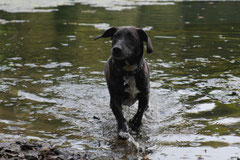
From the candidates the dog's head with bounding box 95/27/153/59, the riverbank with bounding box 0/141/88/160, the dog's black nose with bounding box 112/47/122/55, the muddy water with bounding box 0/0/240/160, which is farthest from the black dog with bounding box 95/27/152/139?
the riverbank with bounding box 0/141/88/160

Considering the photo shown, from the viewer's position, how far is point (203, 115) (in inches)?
259

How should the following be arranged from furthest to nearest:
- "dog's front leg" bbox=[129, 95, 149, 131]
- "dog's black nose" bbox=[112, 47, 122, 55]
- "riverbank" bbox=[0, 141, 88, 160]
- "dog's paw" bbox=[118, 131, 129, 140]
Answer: "dog's front leg" bbox=[129, 95, 149, 131] → "dog's paw" bbox=[118, 131, 129, 140] → "dog's black nose" bbox=[112, 47, 122, 55] → "riverbank" bbox=[0, 141, 88, 160]

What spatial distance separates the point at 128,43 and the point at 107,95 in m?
2.59

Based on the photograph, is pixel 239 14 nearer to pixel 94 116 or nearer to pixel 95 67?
pixel 95 67

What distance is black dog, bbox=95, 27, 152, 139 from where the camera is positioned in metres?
5.64

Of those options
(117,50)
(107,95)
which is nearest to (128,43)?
(117,50)

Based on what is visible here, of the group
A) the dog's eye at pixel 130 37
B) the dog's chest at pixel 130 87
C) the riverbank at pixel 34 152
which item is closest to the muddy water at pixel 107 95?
the riverbank at pixel 34 152

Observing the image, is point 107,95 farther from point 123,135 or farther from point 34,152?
point 34,152

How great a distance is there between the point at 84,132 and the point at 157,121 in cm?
131

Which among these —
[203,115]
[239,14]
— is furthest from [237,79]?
[239,14]

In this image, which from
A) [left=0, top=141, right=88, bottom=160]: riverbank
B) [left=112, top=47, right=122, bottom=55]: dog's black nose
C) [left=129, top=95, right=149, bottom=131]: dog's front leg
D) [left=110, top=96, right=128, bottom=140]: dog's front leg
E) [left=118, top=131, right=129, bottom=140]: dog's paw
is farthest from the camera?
[left=129, top=95, right=149, bottom=131]: dog's front leg

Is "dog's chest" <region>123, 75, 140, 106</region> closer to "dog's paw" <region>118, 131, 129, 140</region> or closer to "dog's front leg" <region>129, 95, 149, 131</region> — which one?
"dog's front leg" <region>129, 95, 149, 131</region>

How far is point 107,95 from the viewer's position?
7.99 meters

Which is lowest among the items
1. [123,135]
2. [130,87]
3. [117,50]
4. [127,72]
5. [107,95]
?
[107,95]
